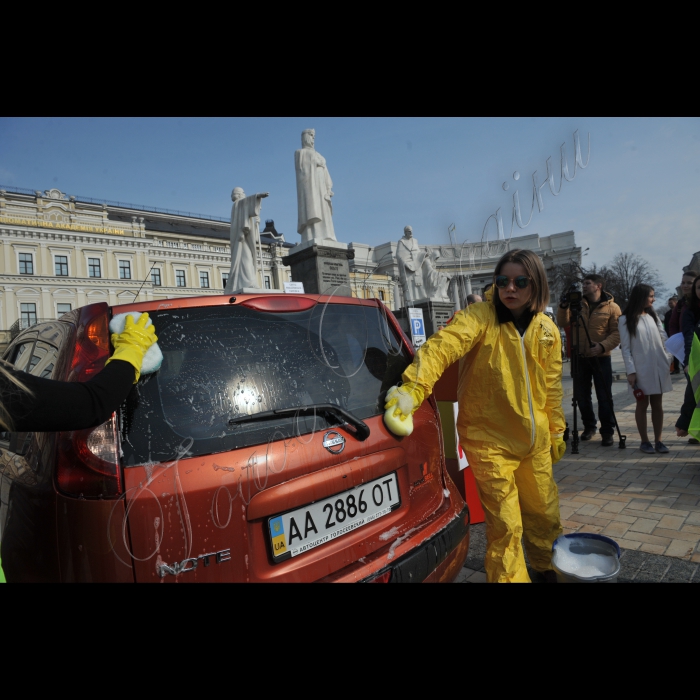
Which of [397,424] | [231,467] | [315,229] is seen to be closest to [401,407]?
[397,424]

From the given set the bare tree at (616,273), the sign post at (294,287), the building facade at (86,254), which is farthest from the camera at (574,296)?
the sign post at (294,287)

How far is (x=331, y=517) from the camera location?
150cm

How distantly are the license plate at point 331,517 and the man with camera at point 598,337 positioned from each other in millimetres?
3829

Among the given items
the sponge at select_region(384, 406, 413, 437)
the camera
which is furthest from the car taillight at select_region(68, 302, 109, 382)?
the camera

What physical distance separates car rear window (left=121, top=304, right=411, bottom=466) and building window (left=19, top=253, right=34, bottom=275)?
2.96 feet

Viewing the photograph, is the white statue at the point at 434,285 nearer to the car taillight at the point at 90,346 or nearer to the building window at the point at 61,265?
the building window at the point at 61,265

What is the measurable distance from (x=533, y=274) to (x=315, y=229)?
952cm

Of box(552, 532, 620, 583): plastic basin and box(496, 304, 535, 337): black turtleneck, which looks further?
box(496, 304, 535, 337): black turtleneck

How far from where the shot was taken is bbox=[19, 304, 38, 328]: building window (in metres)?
1.97

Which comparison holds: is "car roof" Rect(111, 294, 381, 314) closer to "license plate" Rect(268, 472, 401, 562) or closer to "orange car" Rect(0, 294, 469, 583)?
"orange car" Rect(0, 294, 469, 583)

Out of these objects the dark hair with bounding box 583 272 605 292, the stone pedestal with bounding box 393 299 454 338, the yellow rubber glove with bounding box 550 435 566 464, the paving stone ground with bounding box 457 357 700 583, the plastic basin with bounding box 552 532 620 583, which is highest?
the stone pedestal with bounding box 393 299 454 338
